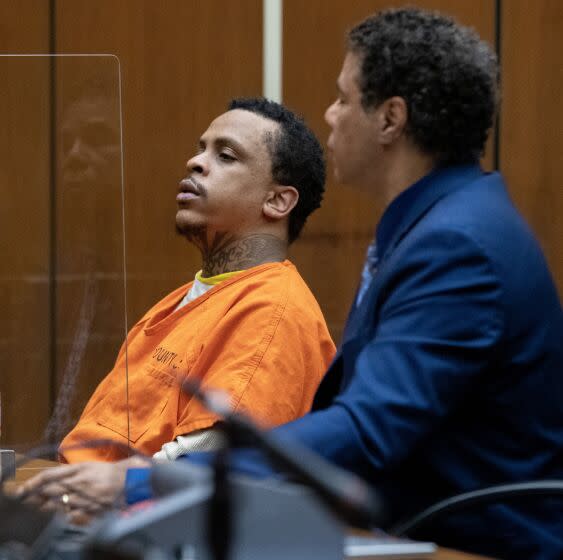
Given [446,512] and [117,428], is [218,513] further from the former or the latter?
[117,428]

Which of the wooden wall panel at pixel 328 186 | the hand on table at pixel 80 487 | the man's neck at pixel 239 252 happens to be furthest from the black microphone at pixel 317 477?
the wooden wall panel at pixel 328 186

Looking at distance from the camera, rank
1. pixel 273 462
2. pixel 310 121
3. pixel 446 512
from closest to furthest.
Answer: pixel 273 462
pixel 446 512
pixel 310 121

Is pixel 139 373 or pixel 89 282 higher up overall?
pixel 89 282

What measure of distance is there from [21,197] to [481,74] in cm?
107

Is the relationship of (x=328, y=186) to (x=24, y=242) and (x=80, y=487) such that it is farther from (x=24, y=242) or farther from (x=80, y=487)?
(x=80, y=487)

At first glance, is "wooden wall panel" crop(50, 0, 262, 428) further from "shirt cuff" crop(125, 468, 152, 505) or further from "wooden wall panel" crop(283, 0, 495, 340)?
"shirt cuff" crop(125, 468, 152, 505)

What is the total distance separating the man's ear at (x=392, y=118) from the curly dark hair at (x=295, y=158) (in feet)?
2.93

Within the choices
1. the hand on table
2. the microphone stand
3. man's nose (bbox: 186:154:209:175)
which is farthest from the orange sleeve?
the microphone stand

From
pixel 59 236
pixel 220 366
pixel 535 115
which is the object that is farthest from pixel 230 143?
pixel 535 115

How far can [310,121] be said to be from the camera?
397 cm

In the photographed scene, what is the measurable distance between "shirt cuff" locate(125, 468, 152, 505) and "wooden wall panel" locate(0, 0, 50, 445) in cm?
87

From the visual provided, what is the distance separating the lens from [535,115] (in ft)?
12.1

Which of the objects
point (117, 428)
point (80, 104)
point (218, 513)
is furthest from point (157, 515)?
point (80, 104)

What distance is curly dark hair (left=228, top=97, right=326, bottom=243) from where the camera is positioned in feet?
8.89
